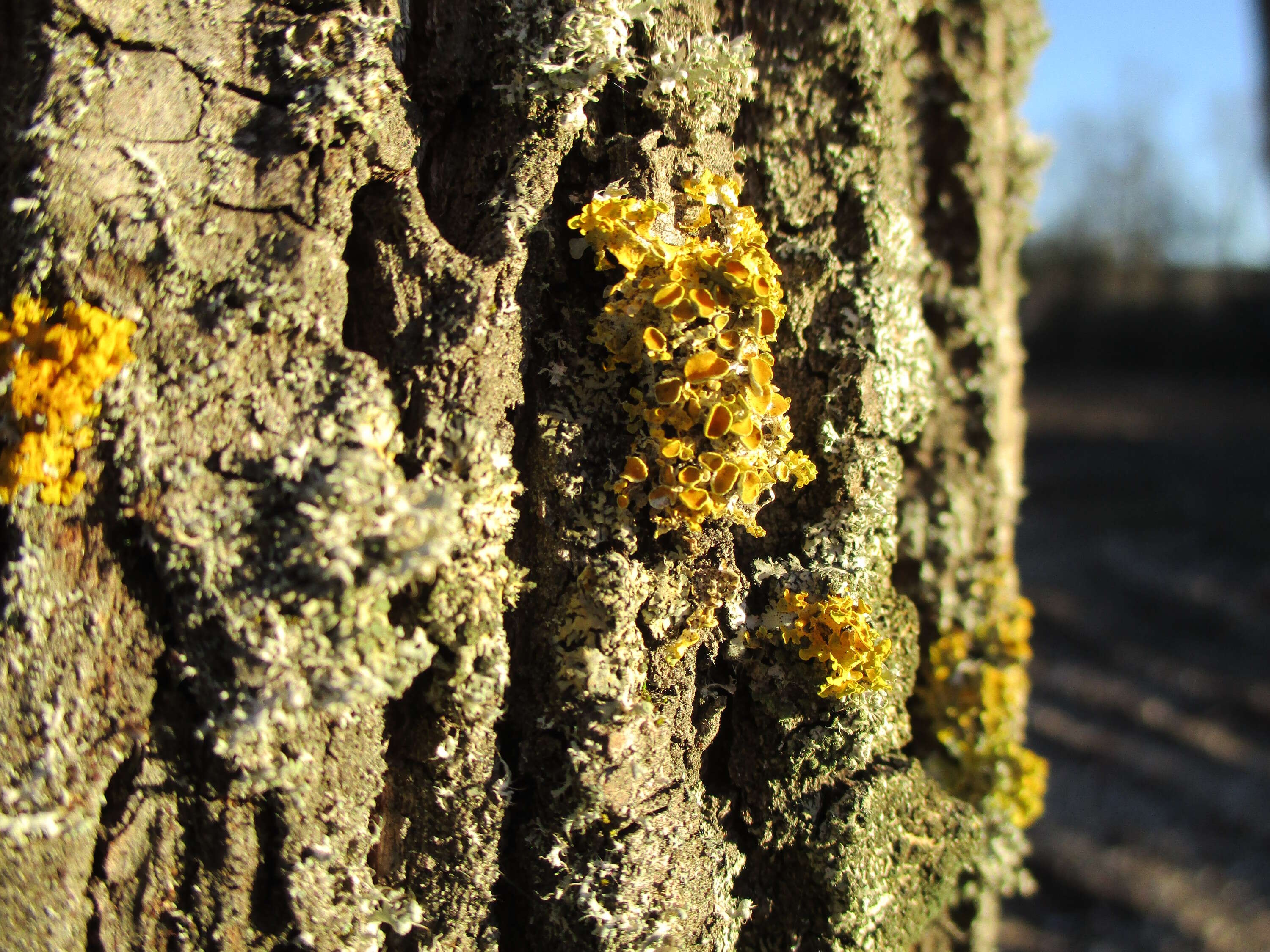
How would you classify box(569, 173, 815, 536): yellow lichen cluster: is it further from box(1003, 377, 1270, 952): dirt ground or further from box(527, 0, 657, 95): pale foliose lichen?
box(1003, 377, 1270, 952): dirt ground

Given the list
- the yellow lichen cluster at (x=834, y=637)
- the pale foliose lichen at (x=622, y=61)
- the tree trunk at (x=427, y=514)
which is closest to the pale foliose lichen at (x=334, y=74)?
the tree trunk at (x=427, y=514)

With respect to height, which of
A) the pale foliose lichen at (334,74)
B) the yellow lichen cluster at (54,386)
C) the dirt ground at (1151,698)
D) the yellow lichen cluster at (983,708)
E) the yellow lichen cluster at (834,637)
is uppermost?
the pale foliose lichen at (334,74)

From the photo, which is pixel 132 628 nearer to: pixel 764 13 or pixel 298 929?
pixel 298 929

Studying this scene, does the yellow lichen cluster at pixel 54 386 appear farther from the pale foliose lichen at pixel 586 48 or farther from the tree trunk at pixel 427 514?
the pale foliose lichen at pixel 586 48

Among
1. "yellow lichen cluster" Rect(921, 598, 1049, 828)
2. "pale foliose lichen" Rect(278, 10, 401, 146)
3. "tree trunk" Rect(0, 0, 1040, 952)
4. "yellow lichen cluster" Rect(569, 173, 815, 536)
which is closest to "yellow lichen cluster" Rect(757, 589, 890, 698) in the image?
"tree trunk" Rect(0, 0, 1040, 952)

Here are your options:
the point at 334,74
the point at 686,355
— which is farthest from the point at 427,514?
the point at 334,74

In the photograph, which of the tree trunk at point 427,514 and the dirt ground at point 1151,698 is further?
the dirt ground at point 1151,698
